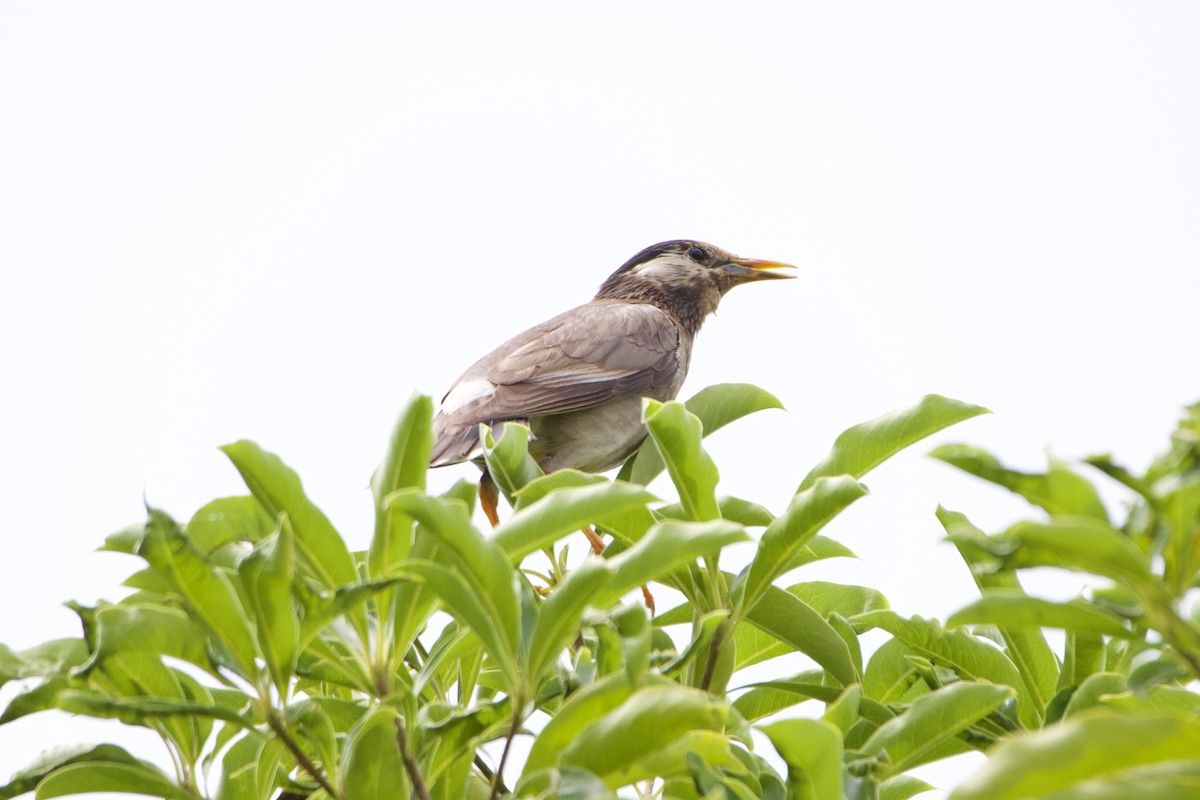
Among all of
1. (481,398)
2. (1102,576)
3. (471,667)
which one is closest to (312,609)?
(471,667)

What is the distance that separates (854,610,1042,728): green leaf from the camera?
2.16 meters

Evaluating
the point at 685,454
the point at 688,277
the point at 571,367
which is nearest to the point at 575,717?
the point at 685,454

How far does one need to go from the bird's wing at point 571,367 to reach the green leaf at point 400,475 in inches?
132

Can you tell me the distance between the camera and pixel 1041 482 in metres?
1.23

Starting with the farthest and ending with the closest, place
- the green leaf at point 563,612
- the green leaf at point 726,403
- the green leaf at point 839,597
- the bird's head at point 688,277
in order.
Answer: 1. the bird's head at point 688,277
2. the green leaf at point 726,403
3. the green leaf at point 839,597
4. the green leaf at point 563,612

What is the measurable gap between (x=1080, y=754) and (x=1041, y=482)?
0.93 ft

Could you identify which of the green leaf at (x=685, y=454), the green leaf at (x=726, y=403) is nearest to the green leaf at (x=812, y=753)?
the green leaf at (x=685, y=454)

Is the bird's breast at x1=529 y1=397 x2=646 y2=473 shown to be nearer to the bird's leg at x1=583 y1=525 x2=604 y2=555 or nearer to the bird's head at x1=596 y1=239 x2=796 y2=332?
the bird's leg at x1=583 y1=525 x2=604 y2=555

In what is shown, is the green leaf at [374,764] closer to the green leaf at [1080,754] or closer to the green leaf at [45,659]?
the green leaf at [45,659]

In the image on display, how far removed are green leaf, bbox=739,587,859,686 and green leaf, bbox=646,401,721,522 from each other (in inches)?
9.3

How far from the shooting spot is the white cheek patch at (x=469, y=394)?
17.9 feet

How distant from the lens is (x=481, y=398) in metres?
5.46

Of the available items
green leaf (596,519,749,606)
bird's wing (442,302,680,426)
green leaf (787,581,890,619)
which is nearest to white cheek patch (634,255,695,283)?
bird's wing (442,302,680,426)

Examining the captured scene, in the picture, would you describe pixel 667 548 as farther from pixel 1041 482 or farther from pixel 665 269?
pixel 665 269
